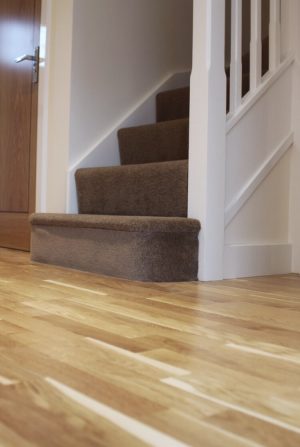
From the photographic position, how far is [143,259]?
1539mm

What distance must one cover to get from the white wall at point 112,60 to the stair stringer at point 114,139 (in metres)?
0.01

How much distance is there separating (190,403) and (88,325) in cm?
41

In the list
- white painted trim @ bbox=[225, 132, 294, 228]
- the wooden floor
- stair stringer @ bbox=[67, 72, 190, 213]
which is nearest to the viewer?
the wooden floor

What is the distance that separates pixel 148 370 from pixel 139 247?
857 millimetres

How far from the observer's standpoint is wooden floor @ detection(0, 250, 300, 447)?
1.63ft

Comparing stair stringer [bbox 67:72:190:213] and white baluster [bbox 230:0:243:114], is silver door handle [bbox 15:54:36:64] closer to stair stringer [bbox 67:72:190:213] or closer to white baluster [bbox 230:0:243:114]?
stair stringer [bbox 67:72:190:213]

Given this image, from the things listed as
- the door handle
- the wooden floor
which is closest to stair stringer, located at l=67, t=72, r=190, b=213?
the door handle

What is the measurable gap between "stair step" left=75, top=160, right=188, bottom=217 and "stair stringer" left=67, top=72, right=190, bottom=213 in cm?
4

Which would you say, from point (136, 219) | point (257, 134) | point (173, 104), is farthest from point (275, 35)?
point (136, 219)

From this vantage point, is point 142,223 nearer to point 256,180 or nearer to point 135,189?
point 135,189

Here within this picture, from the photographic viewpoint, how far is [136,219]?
1540 mm

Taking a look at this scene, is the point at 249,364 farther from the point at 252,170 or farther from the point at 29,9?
the point at 29,9

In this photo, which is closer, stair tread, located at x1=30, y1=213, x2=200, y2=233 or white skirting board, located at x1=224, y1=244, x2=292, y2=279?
stair tread, located at x1=30, y1=213, x2=200, y2=233

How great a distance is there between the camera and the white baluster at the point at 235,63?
1733 mm
